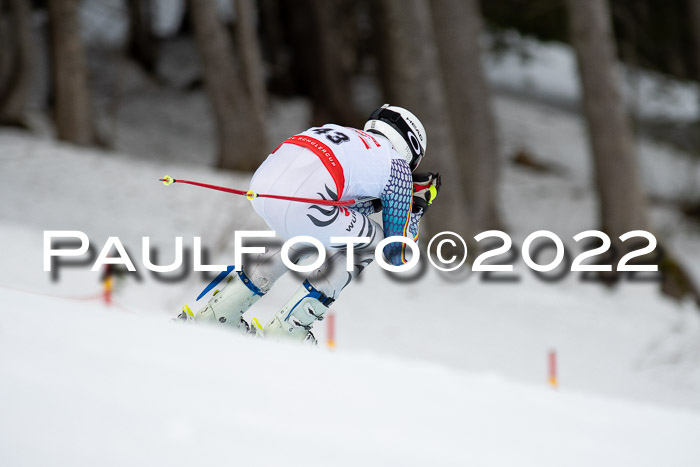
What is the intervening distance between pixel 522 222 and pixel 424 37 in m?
5.68

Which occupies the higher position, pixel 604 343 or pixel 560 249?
pixel 560 249

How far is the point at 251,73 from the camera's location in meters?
13.8

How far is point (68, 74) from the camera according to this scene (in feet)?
47.2

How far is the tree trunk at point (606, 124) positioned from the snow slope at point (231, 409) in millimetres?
8805

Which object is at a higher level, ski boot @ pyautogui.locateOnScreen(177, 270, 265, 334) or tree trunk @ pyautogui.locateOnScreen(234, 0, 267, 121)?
tree trunk @ pyautogui.locateOnScreen(234, 0, 267, 121)

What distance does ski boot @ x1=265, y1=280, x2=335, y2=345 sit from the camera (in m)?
3.92

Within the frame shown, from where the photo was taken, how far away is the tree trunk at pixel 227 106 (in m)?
13.6

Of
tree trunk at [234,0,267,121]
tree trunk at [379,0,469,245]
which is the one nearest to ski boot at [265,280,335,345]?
tree trunk at [379,0,469,245]

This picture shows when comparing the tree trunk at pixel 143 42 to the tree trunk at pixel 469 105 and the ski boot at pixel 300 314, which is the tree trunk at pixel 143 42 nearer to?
the tree trunk at pixel 469 105

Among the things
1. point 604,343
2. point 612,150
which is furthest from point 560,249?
point 612,150

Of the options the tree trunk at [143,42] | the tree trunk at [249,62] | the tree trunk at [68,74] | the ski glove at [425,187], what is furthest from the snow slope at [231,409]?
the tree trunk at [143,42]

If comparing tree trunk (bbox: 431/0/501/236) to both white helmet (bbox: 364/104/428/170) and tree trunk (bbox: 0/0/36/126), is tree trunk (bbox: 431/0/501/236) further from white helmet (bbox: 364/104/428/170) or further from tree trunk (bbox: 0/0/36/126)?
white helmet (bbox: 364/104/428/170)

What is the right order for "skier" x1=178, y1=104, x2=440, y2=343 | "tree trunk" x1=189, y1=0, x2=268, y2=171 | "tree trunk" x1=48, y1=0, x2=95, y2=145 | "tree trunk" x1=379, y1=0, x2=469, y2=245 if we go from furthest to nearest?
"tree trunk" x1=48, y1=0, x2=95, y2=145 → "tree trunk" x1=189, y1=0, x2=268, y2=171 → "tree trunk" x1=379, y1=0, x2=469, y2=245 → "skier" x1=178, y1=104, x2=440, y2=343

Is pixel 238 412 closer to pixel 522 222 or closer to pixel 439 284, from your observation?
pixel 439 284
